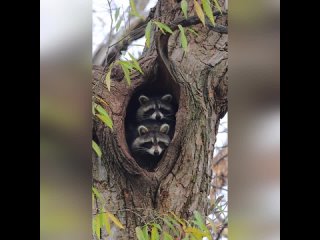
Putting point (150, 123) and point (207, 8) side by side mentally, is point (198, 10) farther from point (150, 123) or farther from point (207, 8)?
point (150, 123)

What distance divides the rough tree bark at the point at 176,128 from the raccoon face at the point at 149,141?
0.10 feet

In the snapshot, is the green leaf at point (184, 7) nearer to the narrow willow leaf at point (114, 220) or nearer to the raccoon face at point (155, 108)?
the raccoon face at point (155, 108)

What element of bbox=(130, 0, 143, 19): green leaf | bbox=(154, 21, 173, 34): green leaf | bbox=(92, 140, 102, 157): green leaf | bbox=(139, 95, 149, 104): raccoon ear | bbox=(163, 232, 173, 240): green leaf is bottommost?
bbox=(163, 232, 173, 240): green leaf

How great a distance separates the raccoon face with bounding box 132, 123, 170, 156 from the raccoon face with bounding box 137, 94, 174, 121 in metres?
0.03

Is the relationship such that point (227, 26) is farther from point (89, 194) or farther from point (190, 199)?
point (89, 194)

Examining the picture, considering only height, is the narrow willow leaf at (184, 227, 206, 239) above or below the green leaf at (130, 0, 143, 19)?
below

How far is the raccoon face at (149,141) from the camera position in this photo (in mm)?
1641

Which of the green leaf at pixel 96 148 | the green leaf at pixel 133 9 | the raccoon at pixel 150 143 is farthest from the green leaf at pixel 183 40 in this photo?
the green leaf at pixel 96 148

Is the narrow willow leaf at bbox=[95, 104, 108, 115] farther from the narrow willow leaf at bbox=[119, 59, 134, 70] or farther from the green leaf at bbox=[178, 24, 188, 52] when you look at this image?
the green leaf at bbox=[178, 24, 188, 52]

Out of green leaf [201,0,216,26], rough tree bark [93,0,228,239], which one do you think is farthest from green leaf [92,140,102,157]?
green leaf [201,0,216,26]

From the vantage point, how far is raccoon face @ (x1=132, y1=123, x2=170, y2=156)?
1.64m

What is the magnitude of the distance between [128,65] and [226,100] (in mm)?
302

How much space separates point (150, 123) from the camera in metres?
1.65

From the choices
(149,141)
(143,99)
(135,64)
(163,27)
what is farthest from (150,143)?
(163,27)
